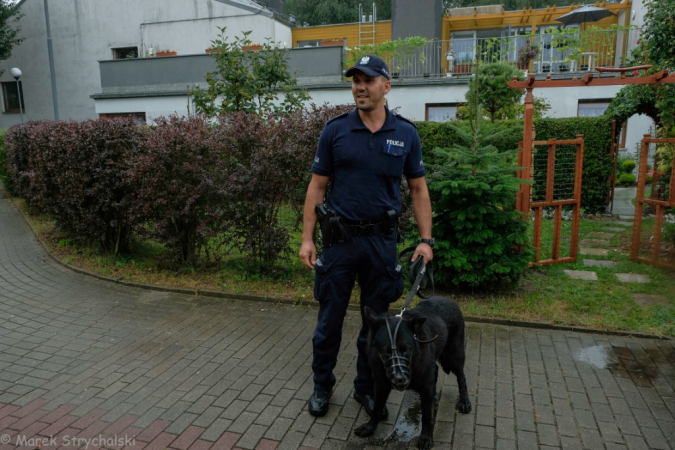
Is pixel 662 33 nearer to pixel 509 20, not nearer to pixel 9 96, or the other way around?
pixel 509 20

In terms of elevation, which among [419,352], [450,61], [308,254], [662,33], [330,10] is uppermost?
[330,10]

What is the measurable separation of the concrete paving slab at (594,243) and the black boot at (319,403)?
647 cm

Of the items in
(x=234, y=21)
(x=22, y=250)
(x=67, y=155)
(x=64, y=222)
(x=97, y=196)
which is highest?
(x=234, y=21)

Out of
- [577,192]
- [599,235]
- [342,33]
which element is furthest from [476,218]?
[342,33]

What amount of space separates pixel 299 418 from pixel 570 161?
28.7ft

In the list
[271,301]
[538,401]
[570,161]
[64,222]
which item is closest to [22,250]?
[64,222]

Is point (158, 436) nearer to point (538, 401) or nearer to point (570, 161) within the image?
point (538, 401)

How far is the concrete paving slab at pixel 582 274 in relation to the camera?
21.4 feet

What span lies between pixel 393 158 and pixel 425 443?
1.81m

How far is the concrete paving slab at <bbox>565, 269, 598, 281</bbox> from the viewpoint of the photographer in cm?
651

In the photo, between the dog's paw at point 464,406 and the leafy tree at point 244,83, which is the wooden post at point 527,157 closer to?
the dog's paw at point 464,406

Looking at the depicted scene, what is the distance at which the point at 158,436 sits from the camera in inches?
129

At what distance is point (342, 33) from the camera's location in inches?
930

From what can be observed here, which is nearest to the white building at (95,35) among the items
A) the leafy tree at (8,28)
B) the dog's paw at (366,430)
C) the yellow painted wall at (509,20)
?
the leafy tree at (8,28)
